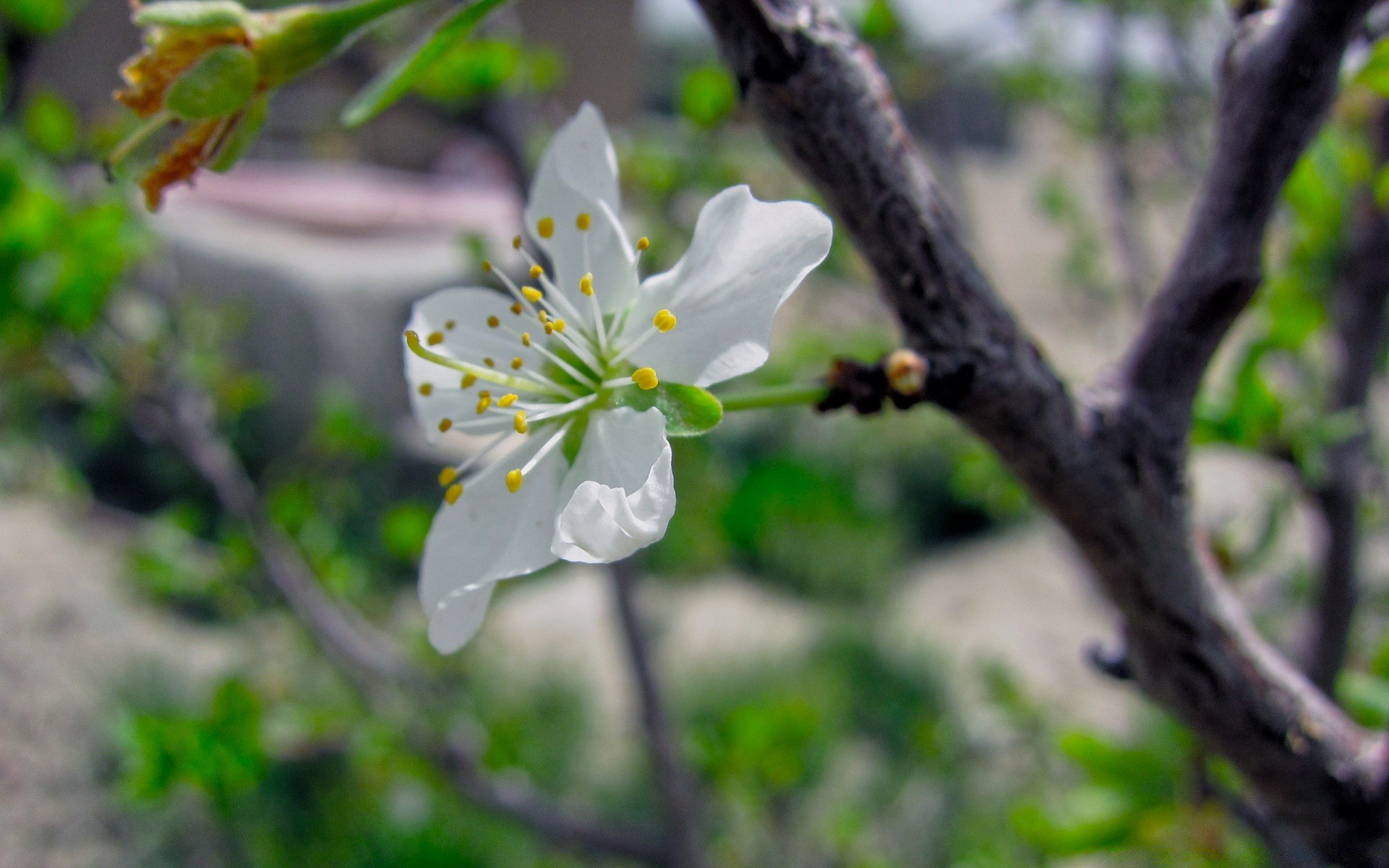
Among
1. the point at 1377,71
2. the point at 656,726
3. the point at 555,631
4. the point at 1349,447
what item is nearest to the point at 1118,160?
the point at 1349,447

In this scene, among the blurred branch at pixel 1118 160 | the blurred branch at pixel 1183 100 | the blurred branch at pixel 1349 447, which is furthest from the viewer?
the blurred branch at pixel 1183 100

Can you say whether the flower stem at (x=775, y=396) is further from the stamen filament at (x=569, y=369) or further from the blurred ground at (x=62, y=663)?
the blurred ground at (x=62, y=663)

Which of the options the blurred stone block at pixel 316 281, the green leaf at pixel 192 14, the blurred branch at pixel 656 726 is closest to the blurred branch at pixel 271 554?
the blurred branch at pixel 656 726

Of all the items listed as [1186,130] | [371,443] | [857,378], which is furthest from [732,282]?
[1186,130]

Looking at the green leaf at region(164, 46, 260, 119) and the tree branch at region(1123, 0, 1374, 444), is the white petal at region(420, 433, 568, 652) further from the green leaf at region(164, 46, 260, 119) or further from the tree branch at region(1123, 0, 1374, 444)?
the tree branch at region(1123, 0, 1374, 444)

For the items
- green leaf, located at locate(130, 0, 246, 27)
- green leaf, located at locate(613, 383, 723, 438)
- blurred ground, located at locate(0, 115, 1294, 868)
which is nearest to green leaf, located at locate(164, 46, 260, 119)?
green leaf, located at locate(130, 0, 246, 27)

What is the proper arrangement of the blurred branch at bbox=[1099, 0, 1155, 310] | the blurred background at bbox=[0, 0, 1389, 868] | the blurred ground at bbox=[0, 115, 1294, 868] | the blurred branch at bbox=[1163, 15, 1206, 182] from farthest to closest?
the blurred ground at bbox=[0, 115, 1294, 868] < the blurred branch at bbox=[1163, 15, 1206, 182] < the blurred branch at bbox=[1099, 0, 1155, 310] < the blurred background at bbox=[0, 0, 1389, 868]
